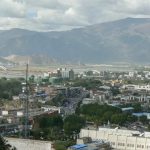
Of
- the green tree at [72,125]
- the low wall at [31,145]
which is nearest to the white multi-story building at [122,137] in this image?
the green tree at [72,125]

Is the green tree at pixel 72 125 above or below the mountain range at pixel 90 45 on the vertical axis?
below

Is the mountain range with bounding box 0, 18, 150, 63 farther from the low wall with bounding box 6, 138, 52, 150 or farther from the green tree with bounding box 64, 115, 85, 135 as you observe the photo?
the low wall with bounding box 6, 138, 52, 150

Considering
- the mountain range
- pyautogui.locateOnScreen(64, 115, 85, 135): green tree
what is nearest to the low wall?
pyautogui.locateOnScreen(64, 115, 85, 135): green tree

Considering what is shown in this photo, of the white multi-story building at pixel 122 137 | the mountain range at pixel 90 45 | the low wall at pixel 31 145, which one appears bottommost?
the white multi-story building at pixel 122 137

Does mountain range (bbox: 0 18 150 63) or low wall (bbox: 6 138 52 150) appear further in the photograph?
mountain range (bbox: 0 18 150 63)

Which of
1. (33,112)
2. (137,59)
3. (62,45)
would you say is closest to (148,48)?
(137,59)

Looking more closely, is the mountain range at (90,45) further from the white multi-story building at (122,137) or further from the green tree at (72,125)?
the white multi-story building at (122,137)
